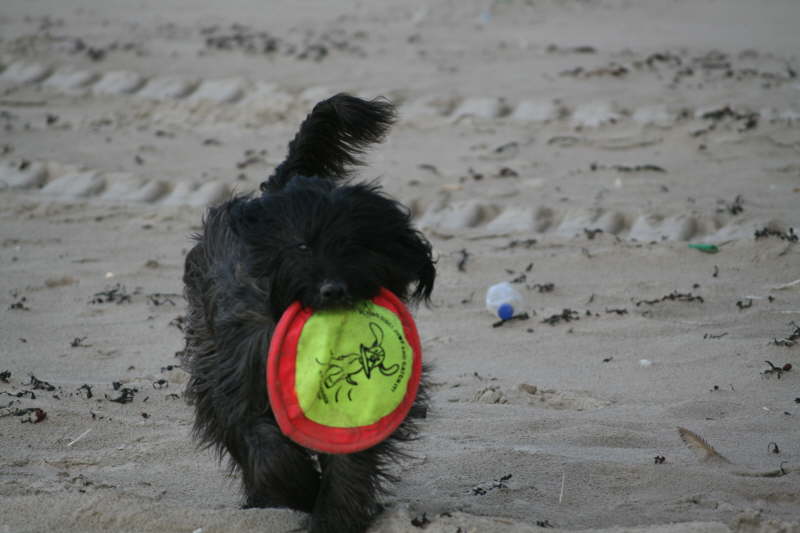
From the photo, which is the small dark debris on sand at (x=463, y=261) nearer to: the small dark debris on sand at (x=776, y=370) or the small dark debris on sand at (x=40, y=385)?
the small dark debris on sand at (x=776, y=370)

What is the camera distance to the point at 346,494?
338cm

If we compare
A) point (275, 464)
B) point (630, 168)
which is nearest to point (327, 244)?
point (275, 464)

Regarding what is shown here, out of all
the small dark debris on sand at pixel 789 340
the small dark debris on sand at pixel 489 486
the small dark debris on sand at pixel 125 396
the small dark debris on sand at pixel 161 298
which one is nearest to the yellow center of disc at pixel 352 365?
the small dark debris on sand at pixel 489 486

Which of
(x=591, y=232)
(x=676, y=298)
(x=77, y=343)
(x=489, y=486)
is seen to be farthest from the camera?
(x=591, y=232)

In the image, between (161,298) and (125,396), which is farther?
(161,298)

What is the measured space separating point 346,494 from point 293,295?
704mm

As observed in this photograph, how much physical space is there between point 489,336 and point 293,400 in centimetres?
280

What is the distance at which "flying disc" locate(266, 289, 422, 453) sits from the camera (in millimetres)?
3127

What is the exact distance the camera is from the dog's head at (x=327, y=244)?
312 cm

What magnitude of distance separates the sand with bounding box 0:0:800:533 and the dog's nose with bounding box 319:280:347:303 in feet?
2.69

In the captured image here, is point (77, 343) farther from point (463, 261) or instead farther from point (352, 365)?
point (352, 365)

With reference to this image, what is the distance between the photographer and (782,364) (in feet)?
16.4

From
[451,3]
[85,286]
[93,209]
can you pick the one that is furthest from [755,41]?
[85,286]

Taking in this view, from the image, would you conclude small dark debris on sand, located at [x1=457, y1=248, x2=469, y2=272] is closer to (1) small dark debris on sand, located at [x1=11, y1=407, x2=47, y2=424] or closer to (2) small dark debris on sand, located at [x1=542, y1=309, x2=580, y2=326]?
(2) small dark debris on sand, located at [x1=542, y1=309, x2=580, y2=326]
